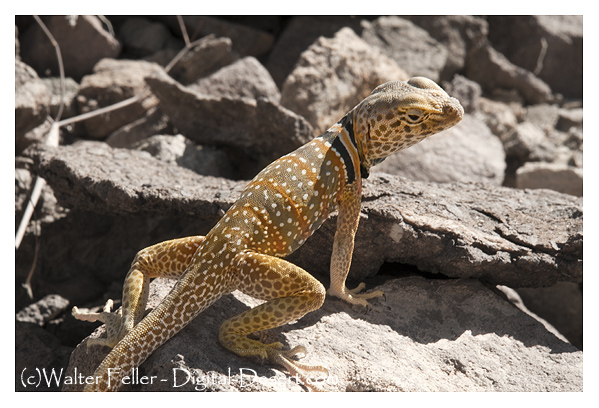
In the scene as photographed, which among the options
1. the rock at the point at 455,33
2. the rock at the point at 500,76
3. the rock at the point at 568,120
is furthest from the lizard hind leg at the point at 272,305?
the rock at the point at 500,76

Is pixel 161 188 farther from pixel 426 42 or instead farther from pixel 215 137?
pixel 426 42

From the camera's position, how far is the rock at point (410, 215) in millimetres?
5535

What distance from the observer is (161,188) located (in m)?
6.00

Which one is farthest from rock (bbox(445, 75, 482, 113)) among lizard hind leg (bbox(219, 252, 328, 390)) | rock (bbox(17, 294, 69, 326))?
rock (bbox(17, 294, 69, 326))

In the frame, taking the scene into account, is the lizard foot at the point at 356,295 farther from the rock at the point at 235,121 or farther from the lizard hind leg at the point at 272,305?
the rock at the point at 235,121

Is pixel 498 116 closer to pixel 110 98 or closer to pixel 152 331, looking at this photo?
pixel 110 98

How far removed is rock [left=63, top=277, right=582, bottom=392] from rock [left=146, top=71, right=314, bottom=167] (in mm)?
2501

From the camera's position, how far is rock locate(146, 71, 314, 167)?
7242 millimetres

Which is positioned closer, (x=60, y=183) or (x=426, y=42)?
(x=60, y=183)

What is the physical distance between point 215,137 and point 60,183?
2.24 meters

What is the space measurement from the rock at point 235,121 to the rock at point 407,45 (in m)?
3.65

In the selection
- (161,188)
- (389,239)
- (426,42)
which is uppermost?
(426,42)

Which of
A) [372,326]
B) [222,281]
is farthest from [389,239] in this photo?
[222,281]

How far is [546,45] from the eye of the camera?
1102cm
